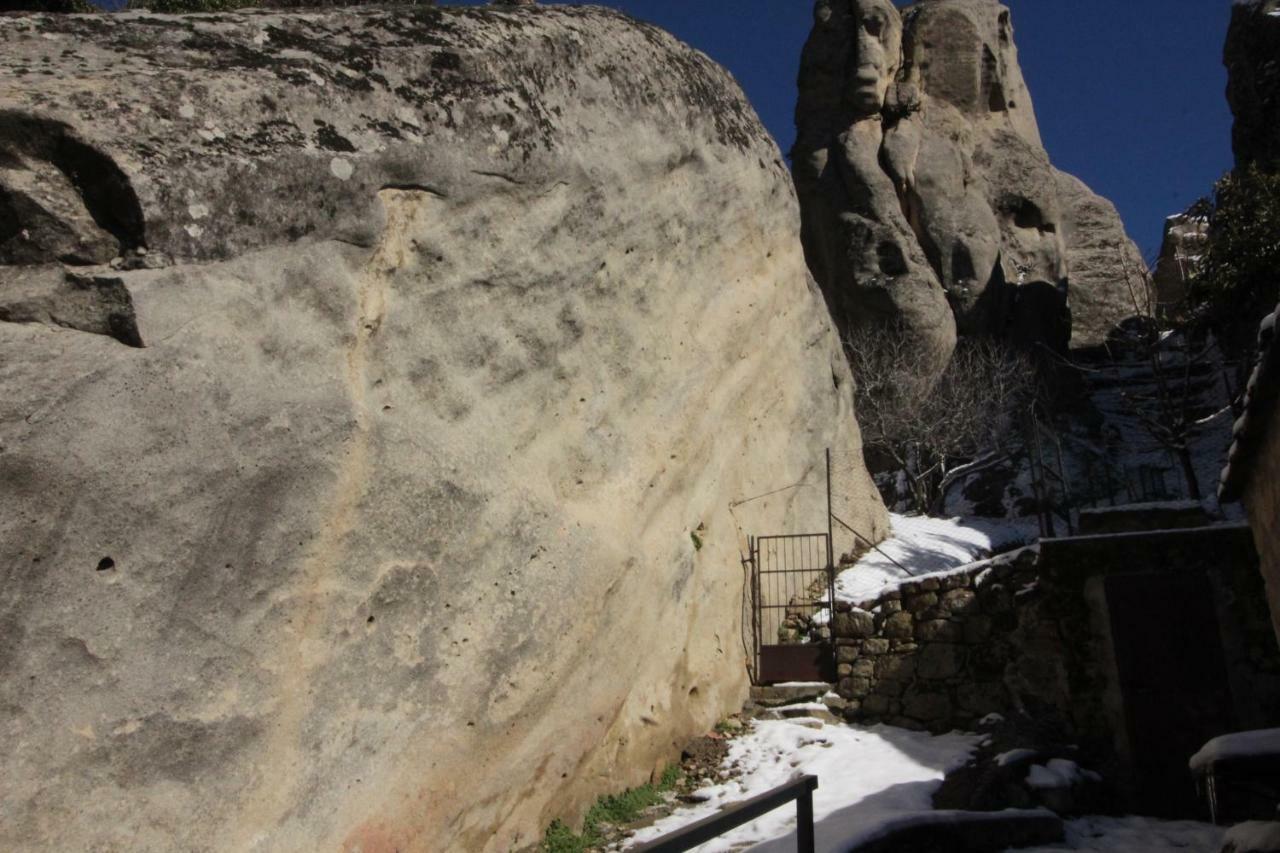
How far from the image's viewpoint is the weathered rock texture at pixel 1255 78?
1720 cm

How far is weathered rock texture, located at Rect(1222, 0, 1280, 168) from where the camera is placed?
17.2 meters

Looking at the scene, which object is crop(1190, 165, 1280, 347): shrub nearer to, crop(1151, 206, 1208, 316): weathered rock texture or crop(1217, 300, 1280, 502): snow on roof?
crop(1217, 300, 1280, 502): snow on roof

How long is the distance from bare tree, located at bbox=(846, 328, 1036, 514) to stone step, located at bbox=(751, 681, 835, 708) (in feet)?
34.2

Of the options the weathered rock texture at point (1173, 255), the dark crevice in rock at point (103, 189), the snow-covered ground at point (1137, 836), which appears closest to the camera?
the dark crevice in rock at point (103, 189)

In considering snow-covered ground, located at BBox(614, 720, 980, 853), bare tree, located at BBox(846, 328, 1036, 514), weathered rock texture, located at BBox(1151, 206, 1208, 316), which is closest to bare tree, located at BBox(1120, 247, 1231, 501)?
weathered rock texture, located at BBox(1151, 206, 1208, 316)

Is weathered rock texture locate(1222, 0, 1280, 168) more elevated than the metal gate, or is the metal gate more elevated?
weathered rock texture locate(1222, 0, 1280, 168)

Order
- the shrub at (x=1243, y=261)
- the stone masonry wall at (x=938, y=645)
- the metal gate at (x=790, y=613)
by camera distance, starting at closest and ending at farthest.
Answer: the stone masonry wall at (x=938, y=645) < the metal gate at (x=790, y=613) < the shrub at (x=1243, y=261)

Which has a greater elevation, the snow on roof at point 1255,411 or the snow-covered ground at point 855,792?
the snow on roof at point 1255,411

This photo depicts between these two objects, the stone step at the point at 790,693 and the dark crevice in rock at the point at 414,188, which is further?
the stone step at the point at 790,693

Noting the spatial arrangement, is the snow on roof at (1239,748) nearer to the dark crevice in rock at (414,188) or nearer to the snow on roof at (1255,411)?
the snow on roof at (1255,411)

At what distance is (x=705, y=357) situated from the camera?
27.6ft

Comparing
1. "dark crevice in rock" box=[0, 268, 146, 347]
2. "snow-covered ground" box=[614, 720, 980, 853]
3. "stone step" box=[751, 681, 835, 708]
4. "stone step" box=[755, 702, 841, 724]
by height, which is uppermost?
"dark crevice in rock" box=[0, 268, 146, 347]

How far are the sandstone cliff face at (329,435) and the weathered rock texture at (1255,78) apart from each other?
15464 millimetres

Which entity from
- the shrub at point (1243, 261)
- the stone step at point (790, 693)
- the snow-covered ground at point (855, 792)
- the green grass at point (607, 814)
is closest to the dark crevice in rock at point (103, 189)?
the green grass at point (607, 814)
